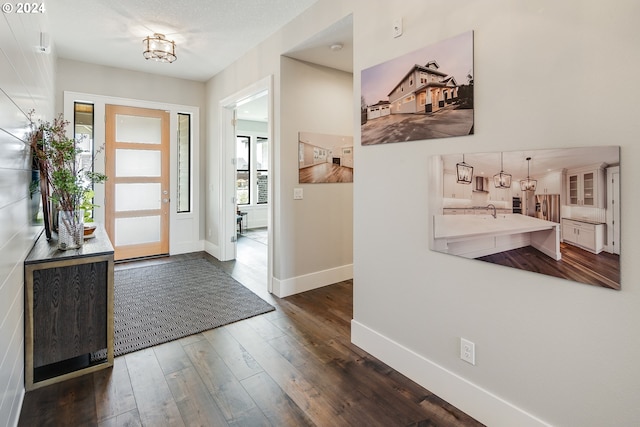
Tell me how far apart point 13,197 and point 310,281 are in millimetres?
2666

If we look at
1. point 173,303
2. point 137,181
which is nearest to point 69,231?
point 173,303

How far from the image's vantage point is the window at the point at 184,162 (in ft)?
17.3

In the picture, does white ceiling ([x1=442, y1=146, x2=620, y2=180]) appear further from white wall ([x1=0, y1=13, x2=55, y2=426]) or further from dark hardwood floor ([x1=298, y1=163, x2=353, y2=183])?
white wall ([x1=0, y1=13, x2=55, y2=426])

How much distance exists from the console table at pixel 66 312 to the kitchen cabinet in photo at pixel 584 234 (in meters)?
2.59

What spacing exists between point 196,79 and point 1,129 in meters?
4.26

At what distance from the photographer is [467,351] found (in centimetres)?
178

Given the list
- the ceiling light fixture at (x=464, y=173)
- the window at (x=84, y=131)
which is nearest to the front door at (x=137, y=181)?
the window at (x=84, y=131)

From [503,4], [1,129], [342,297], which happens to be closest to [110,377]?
[1,129]

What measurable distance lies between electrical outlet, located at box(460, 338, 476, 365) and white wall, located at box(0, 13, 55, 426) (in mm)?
2096

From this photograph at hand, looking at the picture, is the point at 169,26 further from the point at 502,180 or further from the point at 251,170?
the point at 251,170

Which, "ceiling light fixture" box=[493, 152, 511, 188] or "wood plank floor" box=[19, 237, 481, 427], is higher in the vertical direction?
"ceiling light fixture" box=[493, 152, 511, 188]

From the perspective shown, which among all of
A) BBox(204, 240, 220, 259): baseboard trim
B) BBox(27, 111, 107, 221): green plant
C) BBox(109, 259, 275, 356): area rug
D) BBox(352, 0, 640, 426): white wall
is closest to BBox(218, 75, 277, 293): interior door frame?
BBox(204, 240, 220, 259): baseboard trim

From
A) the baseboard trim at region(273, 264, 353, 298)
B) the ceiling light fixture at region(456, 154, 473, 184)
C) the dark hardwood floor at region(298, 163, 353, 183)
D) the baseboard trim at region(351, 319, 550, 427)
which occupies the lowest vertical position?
the baseboard trim at region(351, 319, 550, 427)

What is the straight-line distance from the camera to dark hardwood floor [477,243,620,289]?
128cm
